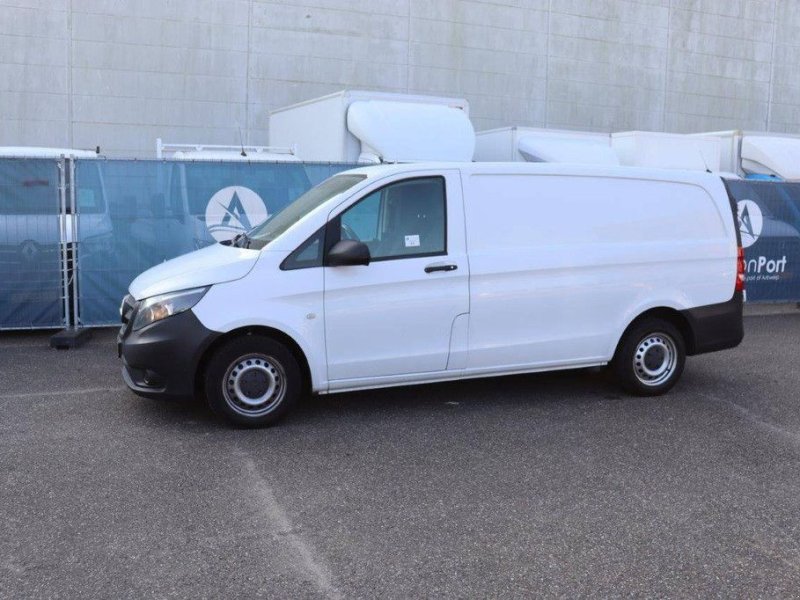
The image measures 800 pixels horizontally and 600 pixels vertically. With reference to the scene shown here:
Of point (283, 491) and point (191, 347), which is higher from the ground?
point (191, 347)

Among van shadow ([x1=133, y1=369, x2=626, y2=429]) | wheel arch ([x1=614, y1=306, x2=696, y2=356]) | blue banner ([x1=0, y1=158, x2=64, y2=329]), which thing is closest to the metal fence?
blue banner ([x1=0, y1=158, x2=64, y2=329])

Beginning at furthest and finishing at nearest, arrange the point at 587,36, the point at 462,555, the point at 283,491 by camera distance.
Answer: the point at 587,36 < the point at 283,491 < the point at 462,555

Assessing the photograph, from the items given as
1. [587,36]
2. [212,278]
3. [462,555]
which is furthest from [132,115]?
[462,555]

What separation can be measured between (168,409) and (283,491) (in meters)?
1.91

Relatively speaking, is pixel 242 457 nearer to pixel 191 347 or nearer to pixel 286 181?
pixel 191 347

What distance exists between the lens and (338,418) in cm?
623

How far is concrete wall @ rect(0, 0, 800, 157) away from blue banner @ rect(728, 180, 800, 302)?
8.50m

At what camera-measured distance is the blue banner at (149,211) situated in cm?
909

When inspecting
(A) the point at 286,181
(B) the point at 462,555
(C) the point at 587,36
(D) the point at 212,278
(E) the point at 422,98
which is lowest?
(B) the point at 462,555

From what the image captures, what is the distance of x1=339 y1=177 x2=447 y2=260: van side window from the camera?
19.9 ft

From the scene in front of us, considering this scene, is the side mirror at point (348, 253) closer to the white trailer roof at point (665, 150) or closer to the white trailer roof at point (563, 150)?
the white trailer roof at point (563, 150)

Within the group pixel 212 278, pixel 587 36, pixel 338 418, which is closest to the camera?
pixel 212 278

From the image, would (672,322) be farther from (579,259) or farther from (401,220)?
(401,220)

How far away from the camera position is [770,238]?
11.7m
